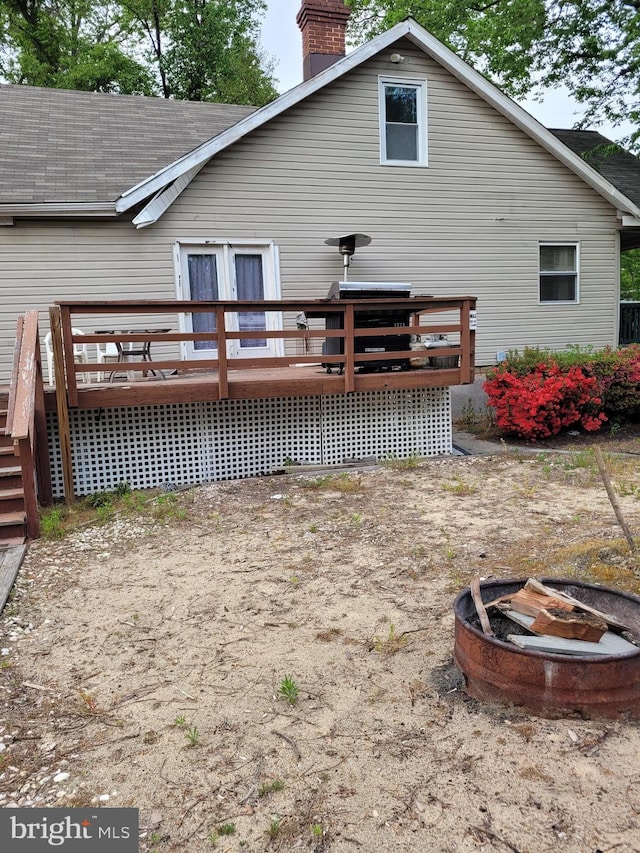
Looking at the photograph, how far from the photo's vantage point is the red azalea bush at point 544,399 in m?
7.77

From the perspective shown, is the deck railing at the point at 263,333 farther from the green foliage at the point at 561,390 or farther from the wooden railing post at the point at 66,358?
the green foliage at the point at 561,390

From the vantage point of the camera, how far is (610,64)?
1500 cm

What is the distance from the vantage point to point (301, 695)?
2.69 m

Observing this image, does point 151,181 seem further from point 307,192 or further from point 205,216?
point 307,192

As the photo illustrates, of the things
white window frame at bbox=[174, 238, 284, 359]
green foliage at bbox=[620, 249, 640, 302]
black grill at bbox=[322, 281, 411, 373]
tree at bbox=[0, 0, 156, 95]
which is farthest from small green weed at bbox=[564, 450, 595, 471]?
tree at bbox=[0, 0, 156, 95]

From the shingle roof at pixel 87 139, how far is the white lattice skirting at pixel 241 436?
346cm

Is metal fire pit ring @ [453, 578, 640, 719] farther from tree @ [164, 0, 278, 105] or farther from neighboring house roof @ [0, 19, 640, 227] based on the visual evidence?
tree @ [164, 0, 278, 105]

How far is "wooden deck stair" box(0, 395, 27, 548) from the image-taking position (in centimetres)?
495

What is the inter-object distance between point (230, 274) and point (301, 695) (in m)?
7.23

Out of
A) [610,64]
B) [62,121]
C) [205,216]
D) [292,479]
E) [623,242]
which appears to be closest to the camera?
[292,479]

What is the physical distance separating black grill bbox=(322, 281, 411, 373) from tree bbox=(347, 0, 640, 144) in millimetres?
10562

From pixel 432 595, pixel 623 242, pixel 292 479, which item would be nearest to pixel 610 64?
pixel 623 242

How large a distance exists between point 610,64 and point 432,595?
16799 millimetres

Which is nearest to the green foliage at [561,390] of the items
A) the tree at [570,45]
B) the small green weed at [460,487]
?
the small green weed at [460,487]
